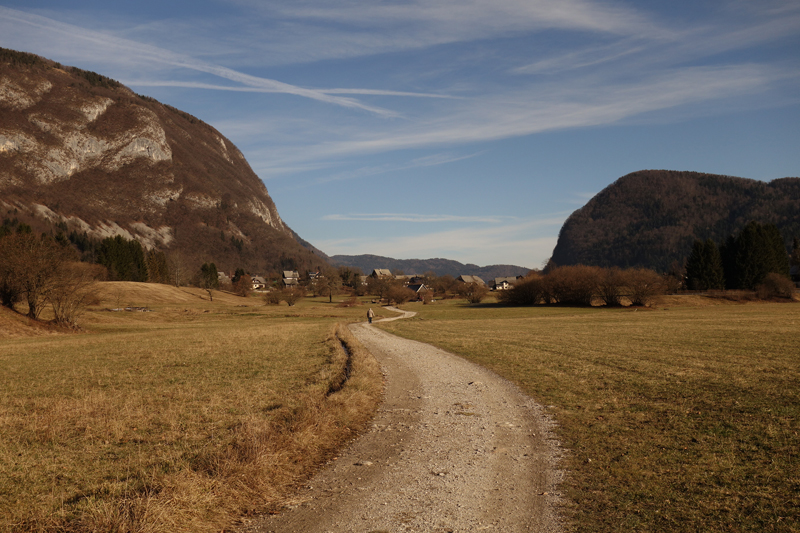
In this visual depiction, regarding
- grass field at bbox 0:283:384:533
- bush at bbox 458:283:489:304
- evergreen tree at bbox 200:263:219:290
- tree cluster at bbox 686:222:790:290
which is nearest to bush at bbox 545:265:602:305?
bush at bbox 458:283:489:304

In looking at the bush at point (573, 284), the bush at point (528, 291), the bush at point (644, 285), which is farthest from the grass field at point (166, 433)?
the bush at point (528, 291)

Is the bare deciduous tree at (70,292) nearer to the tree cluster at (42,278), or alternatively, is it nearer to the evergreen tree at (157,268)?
the tree cluster at (42,278)

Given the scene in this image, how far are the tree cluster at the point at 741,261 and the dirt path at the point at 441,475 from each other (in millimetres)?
103527

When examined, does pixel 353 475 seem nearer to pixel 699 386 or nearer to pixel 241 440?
pixel 241 440

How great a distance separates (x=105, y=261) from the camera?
113062mm

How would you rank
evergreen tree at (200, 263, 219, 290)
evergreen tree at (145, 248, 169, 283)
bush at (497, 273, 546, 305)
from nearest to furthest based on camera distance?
bush at (497, 273, 546, 305) → evergreen tree at (200, 263, 219, 290) → evergreen tree at (145, 248, 169, 283)

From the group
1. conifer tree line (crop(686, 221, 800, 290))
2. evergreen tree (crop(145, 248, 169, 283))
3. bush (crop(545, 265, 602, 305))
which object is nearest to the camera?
bush (crop(545, 265, 602, 305))

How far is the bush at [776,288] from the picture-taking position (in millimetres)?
78750

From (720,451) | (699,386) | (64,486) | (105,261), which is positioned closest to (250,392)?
(64,486)

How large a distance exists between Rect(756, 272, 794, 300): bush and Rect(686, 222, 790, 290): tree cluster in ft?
42.9

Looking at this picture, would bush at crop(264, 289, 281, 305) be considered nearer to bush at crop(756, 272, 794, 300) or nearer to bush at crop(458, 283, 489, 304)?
bush at crop(458, 283, 489, 304)

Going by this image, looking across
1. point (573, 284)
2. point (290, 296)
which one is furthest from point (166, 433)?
point (290, 296)

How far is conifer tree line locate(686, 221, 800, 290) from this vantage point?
307 feet

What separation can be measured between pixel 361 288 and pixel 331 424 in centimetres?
13711
